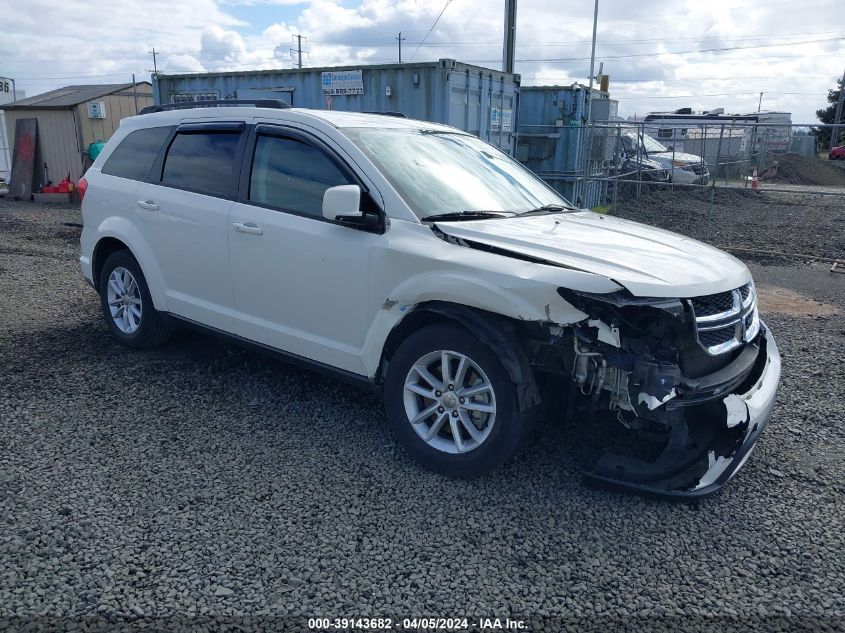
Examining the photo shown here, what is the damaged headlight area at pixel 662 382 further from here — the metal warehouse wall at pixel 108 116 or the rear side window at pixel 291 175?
the metal warehouse wall at pixel 108 116

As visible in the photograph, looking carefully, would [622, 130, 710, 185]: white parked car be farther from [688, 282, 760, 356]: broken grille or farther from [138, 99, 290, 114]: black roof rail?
[688, 282, 760, 356]: broken grille

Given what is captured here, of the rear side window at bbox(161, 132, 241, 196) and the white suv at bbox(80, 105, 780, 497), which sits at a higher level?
the rear side window at bbox(161, 132, 241, 196)

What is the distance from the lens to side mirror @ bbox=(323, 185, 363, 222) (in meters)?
3.73

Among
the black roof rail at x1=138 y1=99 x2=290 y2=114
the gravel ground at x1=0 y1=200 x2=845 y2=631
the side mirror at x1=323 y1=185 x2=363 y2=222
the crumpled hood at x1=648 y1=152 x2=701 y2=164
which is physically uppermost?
the black roof rail at x1=138 y1=99 x2=290 y2=114

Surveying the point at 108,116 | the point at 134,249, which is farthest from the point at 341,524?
the point at 108,116

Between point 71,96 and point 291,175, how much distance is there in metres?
19.0

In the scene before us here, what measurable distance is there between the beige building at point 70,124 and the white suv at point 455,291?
15.7 metres

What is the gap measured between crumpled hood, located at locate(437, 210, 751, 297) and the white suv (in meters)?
0.02

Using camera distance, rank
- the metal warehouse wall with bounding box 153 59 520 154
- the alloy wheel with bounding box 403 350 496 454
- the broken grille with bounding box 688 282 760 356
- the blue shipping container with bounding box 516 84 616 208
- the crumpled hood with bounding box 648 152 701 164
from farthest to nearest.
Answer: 1. the crumpled hood with bounding box 648 152 701 164
2. the blue shipping container with bounding box 516 84 616 208
3. the metal warehouse wall with bounding box 153 59 520 154
4. the alloy wheel with bounding box 403 350 496 454
5. the broken grille with bounding box 688 282 760 356

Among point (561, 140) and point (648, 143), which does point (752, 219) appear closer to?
point (648, 143)

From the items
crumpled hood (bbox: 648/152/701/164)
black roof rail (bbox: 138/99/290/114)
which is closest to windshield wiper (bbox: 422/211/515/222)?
black roof rail (bbox: 138/99/290/114)

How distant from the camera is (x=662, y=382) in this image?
3.21m

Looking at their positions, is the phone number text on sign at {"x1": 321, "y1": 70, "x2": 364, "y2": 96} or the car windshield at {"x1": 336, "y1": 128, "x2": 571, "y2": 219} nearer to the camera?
the car windshield at {"x1": 336, "y1": 128, "x2": 571, "y2": 219}

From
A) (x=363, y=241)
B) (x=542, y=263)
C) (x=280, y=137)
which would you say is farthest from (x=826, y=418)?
(x=280, y=137)
